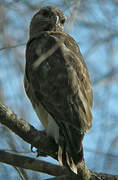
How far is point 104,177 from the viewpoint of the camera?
2.96 m

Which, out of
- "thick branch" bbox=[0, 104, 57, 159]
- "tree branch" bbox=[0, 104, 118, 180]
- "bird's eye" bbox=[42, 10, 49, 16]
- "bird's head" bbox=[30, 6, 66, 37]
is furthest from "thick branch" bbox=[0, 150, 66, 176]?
"bird's eye" bbox=[42, 10, 49, 16]

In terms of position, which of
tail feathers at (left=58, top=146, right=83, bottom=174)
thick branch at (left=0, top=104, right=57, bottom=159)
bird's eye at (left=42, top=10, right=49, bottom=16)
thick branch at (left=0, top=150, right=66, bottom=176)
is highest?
bird's eye at (left=42, top=10, right=49, bottom=16)

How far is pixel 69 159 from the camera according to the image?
291 cm

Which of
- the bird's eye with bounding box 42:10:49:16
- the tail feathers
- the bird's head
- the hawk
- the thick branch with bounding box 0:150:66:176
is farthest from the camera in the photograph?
the bird's eye with bounding box 42:10:49:16

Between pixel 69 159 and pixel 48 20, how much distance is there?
2.10 m

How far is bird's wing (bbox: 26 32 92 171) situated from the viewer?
9.83 ft

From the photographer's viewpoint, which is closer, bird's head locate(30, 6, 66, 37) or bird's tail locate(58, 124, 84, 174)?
bird's tail locate(58, 124, 84, 174)

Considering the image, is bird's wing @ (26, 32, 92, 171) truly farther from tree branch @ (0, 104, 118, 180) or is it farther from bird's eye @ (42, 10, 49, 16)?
bird's eye @ (42, 10, 49, 16)

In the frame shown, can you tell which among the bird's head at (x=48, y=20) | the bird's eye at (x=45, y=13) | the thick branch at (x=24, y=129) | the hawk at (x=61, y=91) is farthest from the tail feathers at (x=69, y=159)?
the bird's eye at (x=45, y=13)

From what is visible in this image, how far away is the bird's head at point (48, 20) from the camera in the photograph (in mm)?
4387

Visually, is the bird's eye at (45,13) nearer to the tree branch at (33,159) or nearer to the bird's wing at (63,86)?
the bird's wing at (63,86)

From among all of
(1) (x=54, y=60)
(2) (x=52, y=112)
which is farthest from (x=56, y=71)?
(2) (x=52, y=112)

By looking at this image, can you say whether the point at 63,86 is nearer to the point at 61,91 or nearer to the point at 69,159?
the point at 61,91

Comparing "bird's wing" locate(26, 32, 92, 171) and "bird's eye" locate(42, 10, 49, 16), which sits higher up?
"bird's eye" locate(42, 10, 49, 16)
